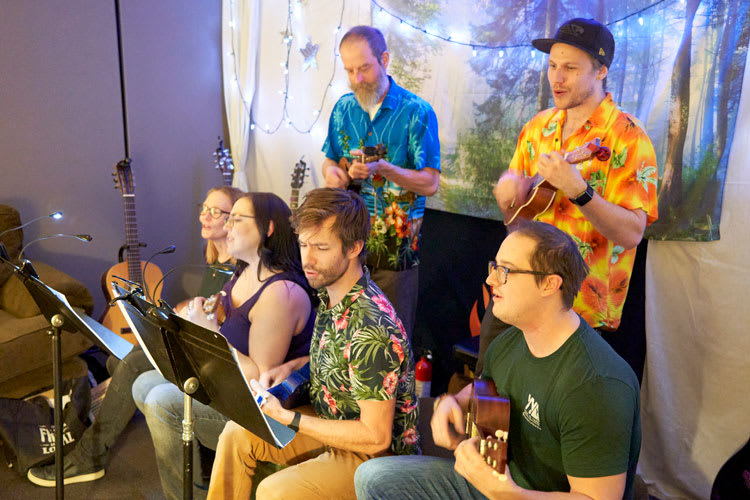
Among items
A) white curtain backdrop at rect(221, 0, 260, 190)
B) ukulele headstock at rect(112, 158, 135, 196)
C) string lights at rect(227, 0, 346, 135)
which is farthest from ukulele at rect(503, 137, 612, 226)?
white curtain backdrop at rect(221, 0, 260, 190)

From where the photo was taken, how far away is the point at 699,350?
257cm

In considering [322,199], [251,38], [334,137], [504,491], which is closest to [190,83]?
[251,38]

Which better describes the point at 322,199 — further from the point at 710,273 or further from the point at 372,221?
the point at 710,273

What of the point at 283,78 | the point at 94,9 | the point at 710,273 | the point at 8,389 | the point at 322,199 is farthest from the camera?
the point at 283,78

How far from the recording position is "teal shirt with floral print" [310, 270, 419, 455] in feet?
5.47

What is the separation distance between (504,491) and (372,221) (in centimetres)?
171

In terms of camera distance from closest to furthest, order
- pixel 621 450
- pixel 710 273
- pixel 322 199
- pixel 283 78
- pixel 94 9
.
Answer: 1. pixel 621 450
2. pixel 322 199
3. pixel 710 273
4. pixel 94 9
5. pixel 283 78

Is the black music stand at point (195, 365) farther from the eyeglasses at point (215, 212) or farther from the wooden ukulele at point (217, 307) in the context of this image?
the eyeglasses at point (215, 212)

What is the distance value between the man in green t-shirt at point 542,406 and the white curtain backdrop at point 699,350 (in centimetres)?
124

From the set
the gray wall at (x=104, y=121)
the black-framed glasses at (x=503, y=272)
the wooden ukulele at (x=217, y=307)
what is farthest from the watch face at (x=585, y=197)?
the gray wall at (x=104, y=121)

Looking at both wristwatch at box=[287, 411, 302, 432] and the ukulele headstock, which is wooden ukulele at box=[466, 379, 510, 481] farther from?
the ukulele headstock

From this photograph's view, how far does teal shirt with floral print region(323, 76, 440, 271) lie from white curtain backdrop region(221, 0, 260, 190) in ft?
6.12

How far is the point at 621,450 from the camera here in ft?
4.33

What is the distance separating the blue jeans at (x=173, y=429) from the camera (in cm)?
230
